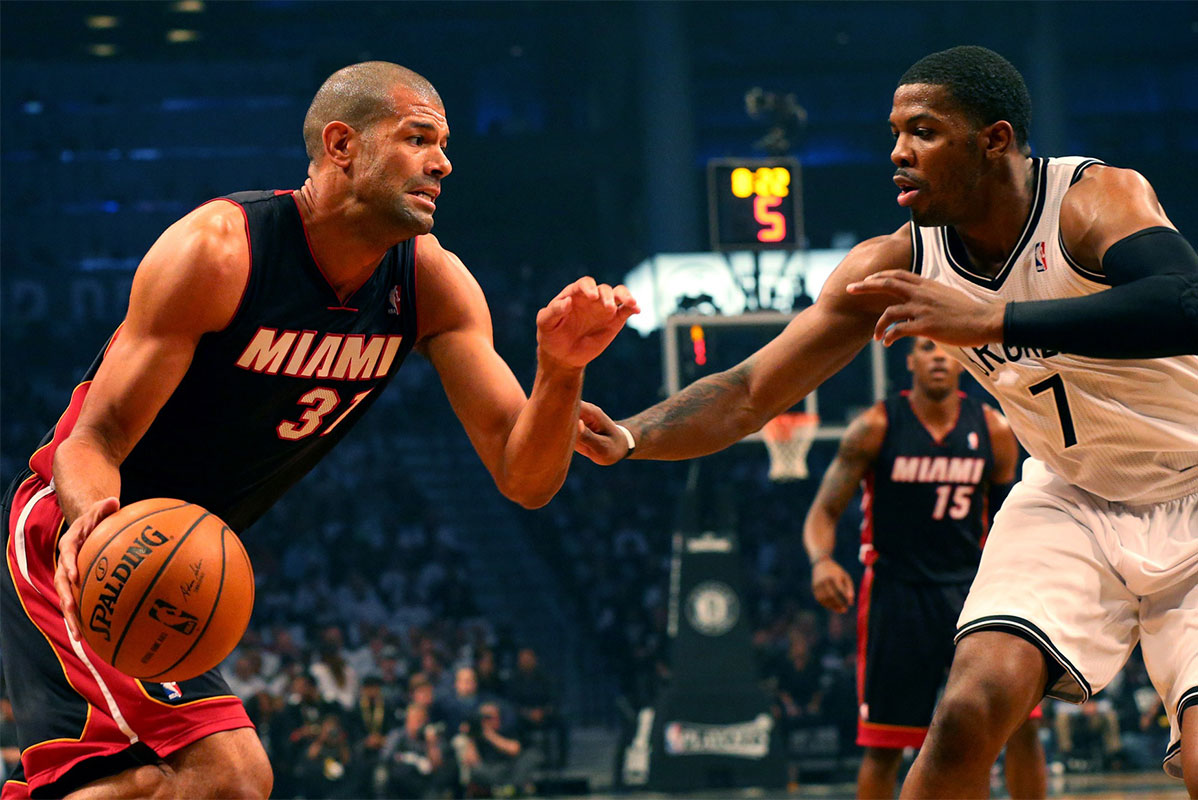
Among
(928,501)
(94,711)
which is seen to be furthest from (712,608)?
(94,711)

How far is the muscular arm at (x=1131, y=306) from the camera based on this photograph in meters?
2.84

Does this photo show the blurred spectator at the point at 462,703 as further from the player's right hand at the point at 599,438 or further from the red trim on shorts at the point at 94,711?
the red trim on shorts at the point at 94,711

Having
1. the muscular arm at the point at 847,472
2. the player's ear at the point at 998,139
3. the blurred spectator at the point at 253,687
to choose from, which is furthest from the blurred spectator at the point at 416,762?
the player's ear at the point at 998,139

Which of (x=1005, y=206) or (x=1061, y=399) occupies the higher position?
(x=1005, y=206)

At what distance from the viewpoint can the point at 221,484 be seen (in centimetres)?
341

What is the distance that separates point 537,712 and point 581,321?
8.11 meters

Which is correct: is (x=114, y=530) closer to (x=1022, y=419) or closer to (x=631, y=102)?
(x=1022, y=419)

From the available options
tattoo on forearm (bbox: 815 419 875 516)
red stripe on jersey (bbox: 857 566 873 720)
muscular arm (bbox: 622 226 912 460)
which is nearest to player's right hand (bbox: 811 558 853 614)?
Answer: red stripe on jersey (bbox: 857 566 873 720)

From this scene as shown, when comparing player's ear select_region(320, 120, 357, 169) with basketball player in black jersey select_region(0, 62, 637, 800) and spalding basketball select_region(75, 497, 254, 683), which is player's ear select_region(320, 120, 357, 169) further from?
spalding basketball select_region(75, 497, 254, 683)

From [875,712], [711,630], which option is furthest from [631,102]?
[875,712]

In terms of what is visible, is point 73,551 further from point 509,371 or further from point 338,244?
point 509,371

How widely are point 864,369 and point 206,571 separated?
16.4m

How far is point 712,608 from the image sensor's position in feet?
31.9

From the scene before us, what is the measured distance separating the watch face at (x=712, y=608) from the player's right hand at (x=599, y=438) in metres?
6.32
